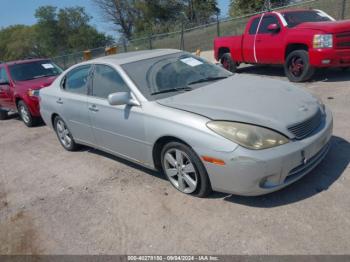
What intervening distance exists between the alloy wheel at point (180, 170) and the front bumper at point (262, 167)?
11.1 inches

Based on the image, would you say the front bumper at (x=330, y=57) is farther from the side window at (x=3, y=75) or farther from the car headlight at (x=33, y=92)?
the side window at (x=3, y=75)

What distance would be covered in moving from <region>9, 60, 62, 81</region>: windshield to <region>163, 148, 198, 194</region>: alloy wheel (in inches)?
258

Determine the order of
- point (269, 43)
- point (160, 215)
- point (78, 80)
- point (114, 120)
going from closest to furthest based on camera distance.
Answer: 1. point (160, 215)
2. point (114, 120)
3. point (78, 80)
4. point (269, 43)

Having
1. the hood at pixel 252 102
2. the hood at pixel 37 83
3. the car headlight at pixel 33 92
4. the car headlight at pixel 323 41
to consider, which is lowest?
the car headlight at pixel 33 92

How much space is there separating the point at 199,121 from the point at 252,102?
654 mm

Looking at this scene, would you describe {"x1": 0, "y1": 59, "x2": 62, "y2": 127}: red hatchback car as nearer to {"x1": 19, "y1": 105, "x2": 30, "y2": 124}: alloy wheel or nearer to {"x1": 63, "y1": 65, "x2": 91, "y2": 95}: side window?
{"x1": 19, "y1": 105, "x2": 30, "y2": 124}: alloy wheel

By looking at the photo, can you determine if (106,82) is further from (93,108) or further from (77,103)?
(77,103)

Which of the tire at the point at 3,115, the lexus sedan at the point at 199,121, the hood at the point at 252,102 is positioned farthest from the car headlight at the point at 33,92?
the hood at the point at 252,102

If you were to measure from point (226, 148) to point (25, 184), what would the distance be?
10.9ft

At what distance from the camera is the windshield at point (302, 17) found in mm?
8758

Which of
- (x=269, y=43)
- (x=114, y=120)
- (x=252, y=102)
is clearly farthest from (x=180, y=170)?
(x=269, y=43)

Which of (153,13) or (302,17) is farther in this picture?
(153,13)

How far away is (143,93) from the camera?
4254mm

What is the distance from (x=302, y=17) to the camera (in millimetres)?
8891
